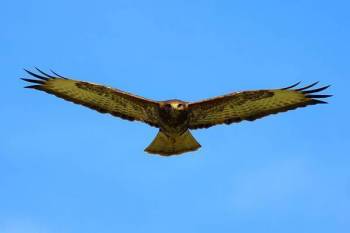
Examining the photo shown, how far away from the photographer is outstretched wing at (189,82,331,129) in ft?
90.2

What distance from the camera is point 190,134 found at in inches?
1083

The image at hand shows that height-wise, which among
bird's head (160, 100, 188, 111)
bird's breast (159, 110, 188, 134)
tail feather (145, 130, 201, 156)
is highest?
bird's head (160, 100, 188, 111)

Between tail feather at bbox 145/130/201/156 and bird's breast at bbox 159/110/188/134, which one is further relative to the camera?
tail feather at bbox 145/130/201/156

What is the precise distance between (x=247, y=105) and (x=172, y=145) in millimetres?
1642

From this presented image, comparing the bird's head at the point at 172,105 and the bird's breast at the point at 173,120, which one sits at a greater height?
the bird's head at the point at 172,105

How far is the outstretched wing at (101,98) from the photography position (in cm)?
2745

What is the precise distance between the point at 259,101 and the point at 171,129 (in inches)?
72.4

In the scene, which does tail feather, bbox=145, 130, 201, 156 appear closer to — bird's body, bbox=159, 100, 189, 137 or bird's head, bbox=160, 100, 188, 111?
bird's body, bbox=159, 100, 189, 137

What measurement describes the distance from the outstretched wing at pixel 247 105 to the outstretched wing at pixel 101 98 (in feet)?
2.77

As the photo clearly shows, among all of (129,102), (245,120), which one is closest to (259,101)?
(245,120)

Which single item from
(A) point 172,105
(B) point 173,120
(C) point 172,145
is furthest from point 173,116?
(C) point 172,145

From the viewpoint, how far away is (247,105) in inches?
1097

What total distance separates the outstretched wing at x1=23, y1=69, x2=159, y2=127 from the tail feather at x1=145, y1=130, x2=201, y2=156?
31cm

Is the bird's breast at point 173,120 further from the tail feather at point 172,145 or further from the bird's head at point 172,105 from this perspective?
the tail feather at point 172,145
